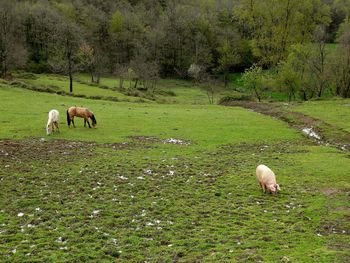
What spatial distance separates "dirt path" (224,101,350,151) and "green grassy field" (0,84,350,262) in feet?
7.30

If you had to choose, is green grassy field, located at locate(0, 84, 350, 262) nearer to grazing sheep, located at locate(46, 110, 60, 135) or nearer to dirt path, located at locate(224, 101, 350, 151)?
grazing sheep, located at locate(46, 110, 60, 135)

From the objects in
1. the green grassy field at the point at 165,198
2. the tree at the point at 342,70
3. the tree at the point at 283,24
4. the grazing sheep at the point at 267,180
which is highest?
the tree at the point at 283,24

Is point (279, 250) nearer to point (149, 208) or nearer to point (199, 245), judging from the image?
point (199, 245)

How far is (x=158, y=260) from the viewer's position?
12.0m

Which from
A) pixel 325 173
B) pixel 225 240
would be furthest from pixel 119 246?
pixel 325 173

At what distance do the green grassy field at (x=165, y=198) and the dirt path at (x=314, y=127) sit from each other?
2.23 meters

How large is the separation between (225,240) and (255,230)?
5.17 feet

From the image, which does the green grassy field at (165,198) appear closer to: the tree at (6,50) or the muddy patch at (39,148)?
the muddy patch at (39,148)

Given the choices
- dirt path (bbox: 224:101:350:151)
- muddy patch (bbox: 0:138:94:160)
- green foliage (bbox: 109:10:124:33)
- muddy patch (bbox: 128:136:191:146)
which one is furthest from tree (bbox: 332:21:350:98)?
green foliage (bbox: 109:10:124:33)

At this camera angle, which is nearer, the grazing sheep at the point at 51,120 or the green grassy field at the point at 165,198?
the green grassy field at the point at 165,198

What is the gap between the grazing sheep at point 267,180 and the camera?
19.1m

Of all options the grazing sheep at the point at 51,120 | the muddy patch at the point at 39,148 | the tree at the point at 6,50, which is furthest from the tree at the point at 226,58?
the muddy patch at the point at 39,148

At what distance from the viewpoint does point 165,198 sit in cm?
1820

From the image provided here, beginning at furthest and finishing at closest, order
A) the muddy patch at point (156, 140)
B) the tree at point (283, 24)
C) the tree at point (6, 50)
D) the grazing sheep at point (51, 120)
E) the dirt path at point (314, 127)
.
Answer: the tree at point (283, 24) → the tree at point (6, 50) → the dirt path at point (314, 127) → the muddy patch at point (156, 140) → the grazing sheep at point (51, 120)
